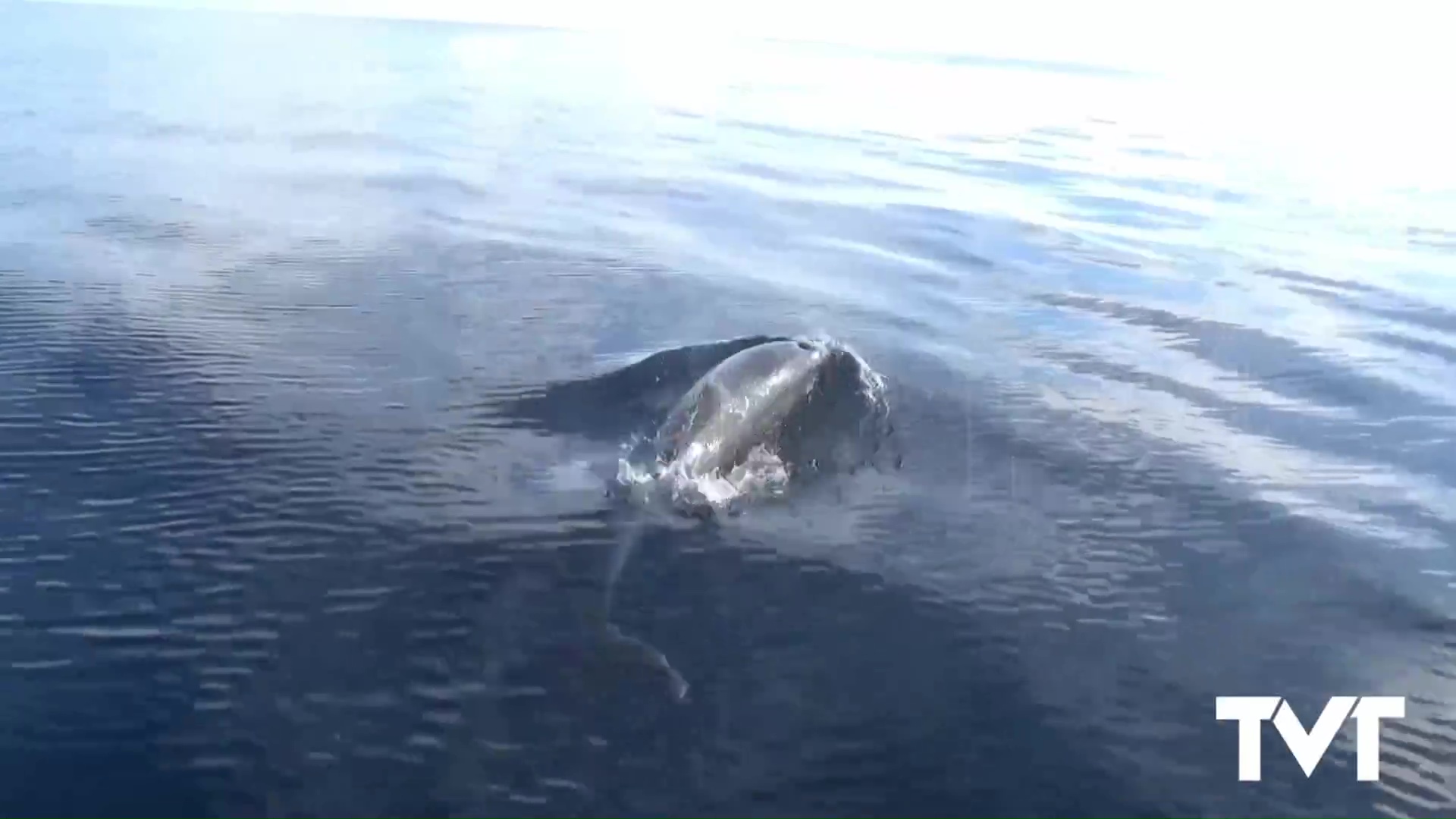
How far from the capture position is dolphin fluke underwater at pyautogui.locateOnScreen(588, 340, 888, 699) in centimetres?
1441

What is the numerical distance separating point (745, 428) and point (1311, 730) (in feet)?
24.1

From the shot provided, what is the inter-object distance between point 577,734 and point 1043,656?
15.3ft

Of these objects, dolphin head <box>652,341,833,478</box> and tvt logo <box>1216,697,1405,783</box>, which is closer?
tvt logo <box>1216,697,1405,783</box>

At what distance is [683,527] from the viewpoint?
45.3ft

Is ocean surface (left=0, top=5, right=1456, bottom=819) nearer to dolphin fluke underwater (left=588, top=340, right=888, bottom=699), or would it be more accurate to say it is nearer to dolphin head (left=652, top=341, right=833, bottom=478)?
dolphin fluke underwater (left=588, top=340, right=888, bottom=699)

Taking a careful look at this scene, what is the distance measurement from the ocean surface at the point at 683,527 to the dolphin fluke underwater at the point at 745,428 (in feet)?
1.85

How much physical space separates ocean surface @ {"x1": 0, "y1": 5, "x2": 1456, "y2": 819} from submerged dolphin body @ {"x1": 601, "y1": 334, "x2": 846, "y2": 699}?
2.78ft

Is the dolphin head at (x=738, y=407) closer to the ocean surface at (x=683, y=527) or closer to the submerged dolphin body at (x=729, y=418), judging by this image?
the submerged dolphin body at (x=729, y=418)

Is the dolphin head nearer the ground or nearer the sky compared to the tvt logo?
nearer the sky

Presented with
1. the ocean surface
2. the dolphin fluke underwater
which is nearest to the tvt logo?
the ocean surface

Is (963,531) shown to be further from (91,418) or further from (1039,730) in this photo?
(91,418)

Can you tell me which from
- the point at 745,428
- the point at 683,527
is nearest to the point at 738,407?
the point at 745,428

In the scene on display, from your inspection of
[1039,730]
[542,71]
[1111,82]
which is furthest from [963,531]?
[1111,82]

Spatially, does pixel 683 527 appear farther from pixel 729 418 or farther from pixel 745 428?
pixel 745 428
